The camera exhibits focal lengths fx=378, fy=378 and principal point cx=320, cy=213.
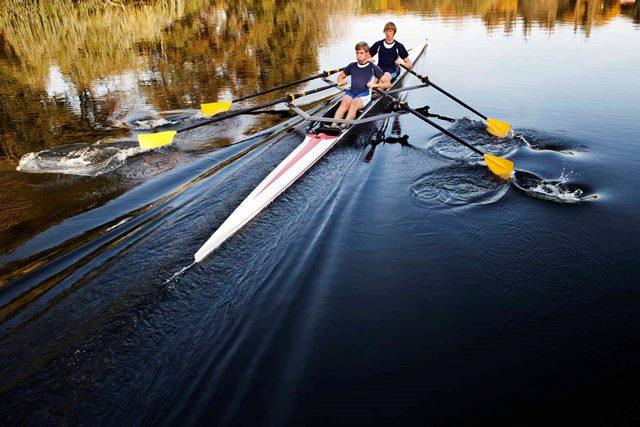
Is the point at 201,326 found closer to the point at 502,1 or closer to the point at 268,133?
the point at 268,133

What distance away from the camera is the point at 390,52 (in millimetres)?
12617

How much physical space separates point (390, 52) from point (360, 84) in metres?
3.57

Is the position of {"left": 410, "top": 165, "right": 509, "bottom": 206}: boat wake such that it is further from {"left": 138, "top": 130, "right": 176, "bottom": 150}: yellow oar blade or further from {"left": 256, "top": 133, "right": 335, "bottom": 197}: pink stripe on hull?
{"left": 138, "top": 130, "right": 176, "bottom": 150}: yellow oar blade

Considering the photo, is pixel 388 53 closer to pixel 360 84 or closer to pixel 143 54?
pixel 360 84

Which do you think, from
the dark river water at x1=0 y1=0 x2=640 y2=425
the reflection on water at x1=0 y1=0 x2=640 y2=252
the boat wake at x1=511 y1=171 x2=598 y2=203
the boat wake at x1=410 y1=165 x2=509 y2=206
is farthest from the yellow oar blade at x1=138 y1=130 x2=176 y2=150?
the boat wake at x1=511 y1=171 x2=598 y2=203

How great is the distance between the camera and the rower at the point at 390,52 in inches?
478

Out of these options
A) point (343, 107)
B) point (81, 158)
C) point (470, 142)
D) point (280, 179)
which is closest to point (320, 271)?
point (280, 179)

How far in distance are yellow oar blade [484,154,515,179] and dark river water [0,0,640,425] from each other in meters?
0.24

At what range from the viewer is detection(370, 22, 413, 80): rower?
12148 millimetres

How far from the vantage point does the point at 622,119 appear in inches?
433

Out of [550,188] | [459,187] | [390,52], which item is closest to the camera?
[550,188]

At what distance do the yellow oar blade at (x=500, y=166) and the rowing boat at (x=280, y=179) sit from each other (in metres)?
3.33

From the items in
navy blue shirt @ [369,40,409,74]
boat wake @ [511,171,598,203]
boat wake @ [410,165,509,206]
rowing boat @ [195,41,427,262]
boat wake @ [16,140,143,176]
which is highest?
navy blue shirt @ [369,40,409,74]

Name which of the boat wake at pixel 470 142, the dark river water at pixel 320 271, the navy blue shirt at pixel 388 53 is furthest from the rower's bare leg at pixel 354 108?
the navy blue shirt at pixel 388 53
